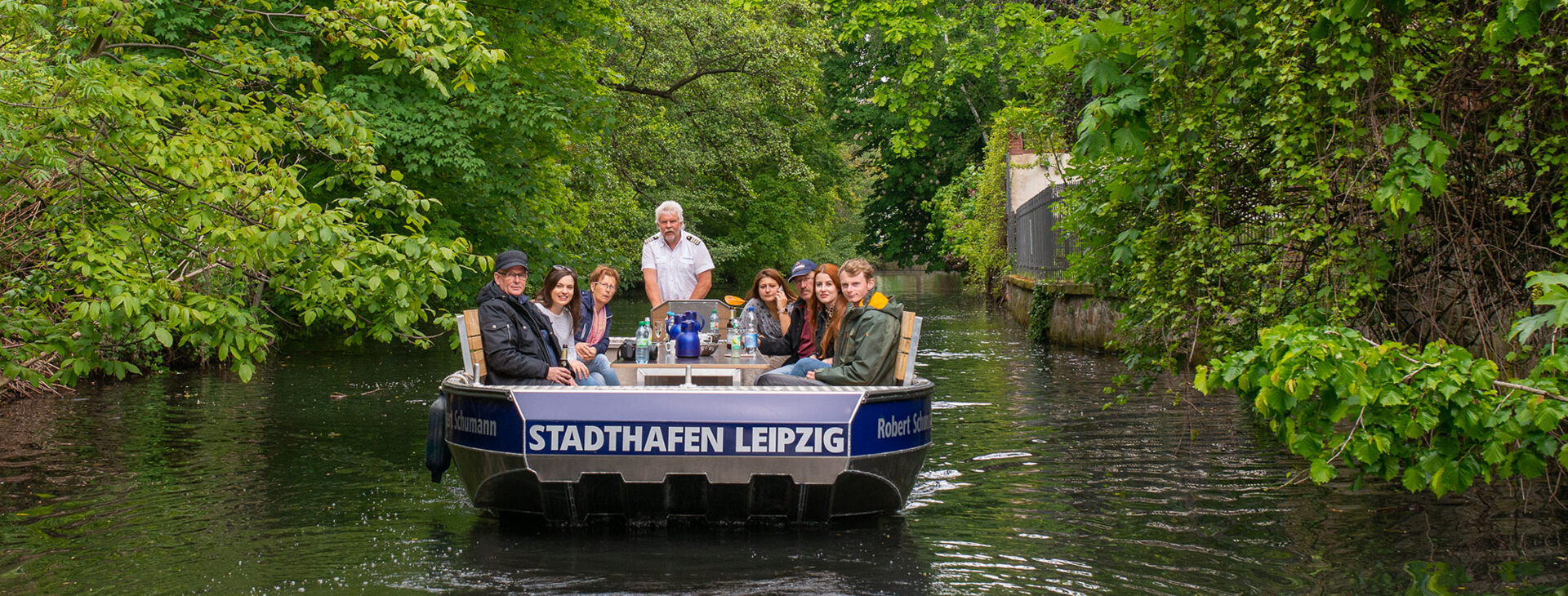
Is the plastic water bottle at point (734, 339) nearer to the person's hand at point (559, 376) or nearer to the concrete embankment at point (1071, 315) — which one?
the person's hand at point (559, 376)

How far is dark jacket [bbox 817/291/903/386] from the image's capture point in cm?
849

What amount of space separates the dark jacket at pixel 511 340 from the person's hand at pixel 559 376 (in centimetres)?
3

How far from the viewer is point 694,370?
9375 mm

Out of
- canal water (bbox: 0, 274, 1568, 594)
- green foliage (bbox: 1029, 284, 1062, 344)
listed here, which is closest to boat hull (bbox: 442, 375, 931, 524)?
canal water (bbox: 0, 274, 1568, 594)

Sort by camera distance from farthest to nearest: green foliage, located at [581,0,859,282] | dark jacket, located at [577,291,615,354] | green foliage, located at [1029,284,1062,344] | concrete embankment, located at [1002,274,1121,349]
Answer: green foliage, located at [581,0,859,282] < green foliage, located at [1029,284,1062,344] < concrete embankment, located at [1002,274,1121,349] < dark jacket, located at [577,291,615,354]

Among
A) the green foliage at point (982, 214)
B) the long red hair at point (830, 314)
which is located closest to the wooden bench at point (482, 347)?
the long red hair at point (830, 314)

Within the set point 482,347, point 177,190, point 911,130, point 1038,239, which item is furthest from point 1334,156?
point 911,130

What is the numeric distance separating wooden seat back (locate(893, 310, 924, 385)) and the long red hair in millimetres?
467

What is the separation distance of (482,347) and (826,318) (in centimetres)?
250

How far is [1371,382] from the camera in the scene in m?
5.70

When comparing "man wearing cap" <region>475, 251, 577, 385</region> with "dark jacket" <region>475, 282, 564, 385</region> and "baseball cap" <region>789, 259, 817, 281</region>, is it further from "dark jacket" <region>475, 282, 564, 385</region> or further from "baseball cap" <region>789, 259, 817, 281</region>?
"baseball cap" <region>789, 259, 817, 281</region>

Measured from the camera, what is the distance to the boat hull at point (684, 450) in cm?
742

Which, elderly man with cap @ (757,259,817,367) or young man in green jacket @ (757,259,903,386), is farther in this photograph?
elderly man with cap @ (757,259,817,367)

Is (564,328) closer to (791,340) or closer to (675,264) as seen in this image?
(791,340)
